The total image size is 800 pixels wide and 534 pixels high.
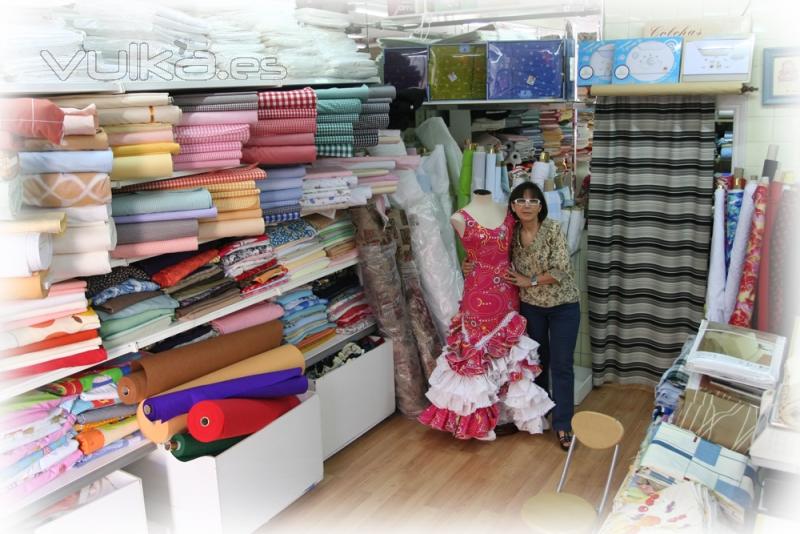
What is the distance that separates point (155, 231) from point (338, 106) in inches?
44.8

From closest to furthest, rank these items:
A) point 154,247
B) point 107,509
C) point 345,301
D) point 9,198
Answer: point 9,198
point 107,509
point 154,247
point 345,301

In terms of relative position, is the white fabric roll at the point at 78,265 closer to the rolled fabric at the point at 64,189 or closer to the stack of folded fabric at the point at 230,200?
the rolled fabric at the point at 64,189

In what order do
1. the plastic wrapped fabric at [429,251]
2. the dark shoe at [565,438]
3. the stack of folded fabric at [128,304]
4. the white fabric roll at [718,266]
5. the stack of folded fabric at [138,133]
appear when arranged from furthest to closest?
1. the plastic wrapped fabric at [429,251]
2. the dark shoe at [565,438]
3. the white fabric roll at [718,266]
4. the stack of folded fabric at [128,304]
5. the stack of folded fabric at [138,133]

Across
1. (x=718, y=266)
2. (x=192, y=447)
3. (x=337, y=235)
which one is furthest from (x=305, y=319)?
(x=718, y=266)

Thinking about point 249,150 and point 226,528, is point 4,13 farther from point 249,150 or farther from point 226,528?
point 226,528

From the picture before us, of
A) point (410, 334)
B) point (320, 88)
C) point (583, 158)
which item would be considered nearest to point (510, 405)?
point (410, 334)

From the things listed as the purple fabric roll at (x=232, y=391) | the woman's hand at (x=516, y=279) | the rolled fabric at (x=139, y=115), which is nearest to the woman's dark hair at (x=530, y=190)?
the woman's hand at (x=516, y=279)

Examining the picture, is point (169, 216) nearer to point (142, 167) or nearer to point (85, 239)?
point (142, 167)

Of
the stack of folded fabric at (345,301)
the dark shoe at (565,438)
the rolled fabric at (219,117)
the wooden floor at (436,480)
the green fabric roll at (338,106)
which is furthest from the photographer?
the stack of folded fabric at (345,301)

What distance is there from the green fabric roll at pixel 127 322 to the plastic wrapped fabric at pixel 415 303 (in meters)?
1.63

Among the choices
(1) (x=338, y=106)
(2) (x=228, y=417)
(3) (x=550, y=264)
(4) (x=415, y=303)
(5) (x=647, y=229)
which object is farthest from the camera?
(5) (x=647, y=229)

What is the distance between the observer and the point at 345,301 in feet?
13.7

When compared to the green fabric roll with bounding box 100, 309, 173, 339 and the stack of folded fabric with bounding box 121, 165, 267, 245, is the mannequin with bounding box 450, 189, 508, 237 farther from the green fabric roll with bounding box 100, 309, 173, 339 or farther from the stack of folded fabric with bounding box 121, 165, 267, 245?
the green fabric roll with bounding box 100, 309, 173, 339

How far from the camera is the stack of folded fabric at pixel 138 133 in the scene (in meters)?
2.71
